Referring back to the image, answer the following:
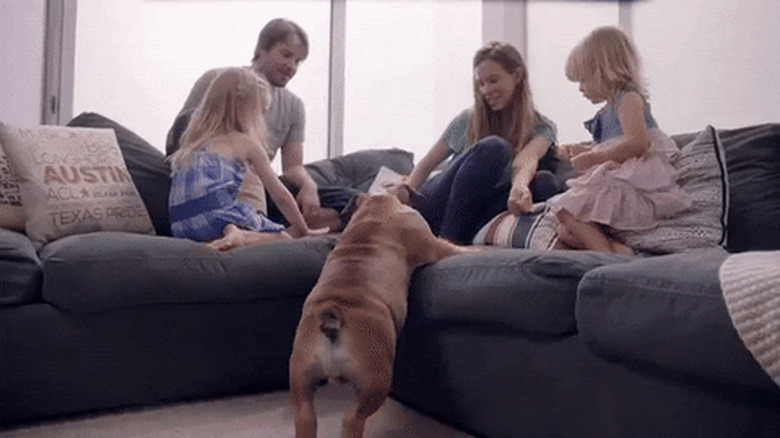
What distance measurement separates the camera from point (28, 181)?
80.4 inches

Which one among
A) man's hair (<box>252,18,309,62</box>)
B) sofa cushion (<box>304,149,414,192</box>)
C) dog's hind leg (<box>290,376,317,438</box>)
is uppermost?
man's hair (<box>252,18,309,62</box>)

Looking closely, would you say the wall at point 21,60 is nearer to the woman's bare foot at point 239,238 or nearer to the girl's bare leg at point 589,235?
the woman's bare foot at point 239,238

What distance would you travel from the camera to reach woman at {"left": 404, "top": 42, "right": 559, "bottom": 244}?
208 centimetres

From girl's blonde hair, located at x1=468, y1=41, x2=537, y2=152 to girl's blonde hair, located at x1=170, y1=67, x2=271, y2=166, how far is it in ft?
2.50

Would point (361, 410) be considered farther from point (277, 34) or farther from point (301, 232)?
point (277, 34)

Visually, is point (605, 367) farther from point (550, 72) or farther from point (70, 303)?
point (550, 72)

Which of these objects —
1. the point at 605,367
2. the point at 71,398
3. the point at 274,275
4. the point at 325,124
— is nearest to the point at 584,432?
the point at 605,367

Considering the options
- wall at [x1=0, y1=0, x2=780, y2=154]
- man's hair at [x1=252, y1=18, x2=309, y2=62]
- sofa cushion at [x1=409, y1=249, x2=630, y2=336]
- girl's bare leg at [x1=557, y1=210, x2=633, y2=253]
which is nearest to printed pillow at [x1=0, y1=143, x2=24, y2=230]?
man's hair at [x1=252, y1=18, x2=309, y2=62]

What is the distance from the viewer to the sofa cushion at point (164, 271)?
164 centimetres

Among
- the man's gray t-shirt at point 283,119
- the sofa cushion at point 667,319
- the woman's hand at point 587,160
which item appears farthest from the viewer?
the man's gray t-shirt at point 283,119

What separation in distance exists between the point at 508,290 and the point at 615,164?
0.70m

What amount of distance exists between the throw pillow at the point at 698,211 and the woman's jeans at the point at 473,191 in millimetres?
442

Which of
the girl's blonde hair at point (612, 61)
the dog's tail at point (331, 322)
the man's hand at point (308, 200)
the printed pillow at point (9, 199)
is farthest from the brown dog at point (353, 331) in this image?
the printed pillow at point (9, 199)

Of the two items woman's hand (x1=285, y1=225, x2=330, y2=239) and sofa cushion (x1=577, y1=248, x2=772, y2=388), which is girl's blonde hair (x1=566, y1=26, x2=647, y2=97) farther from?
woman's hand (x1=285, y1=225, x2=330, y2=239)
